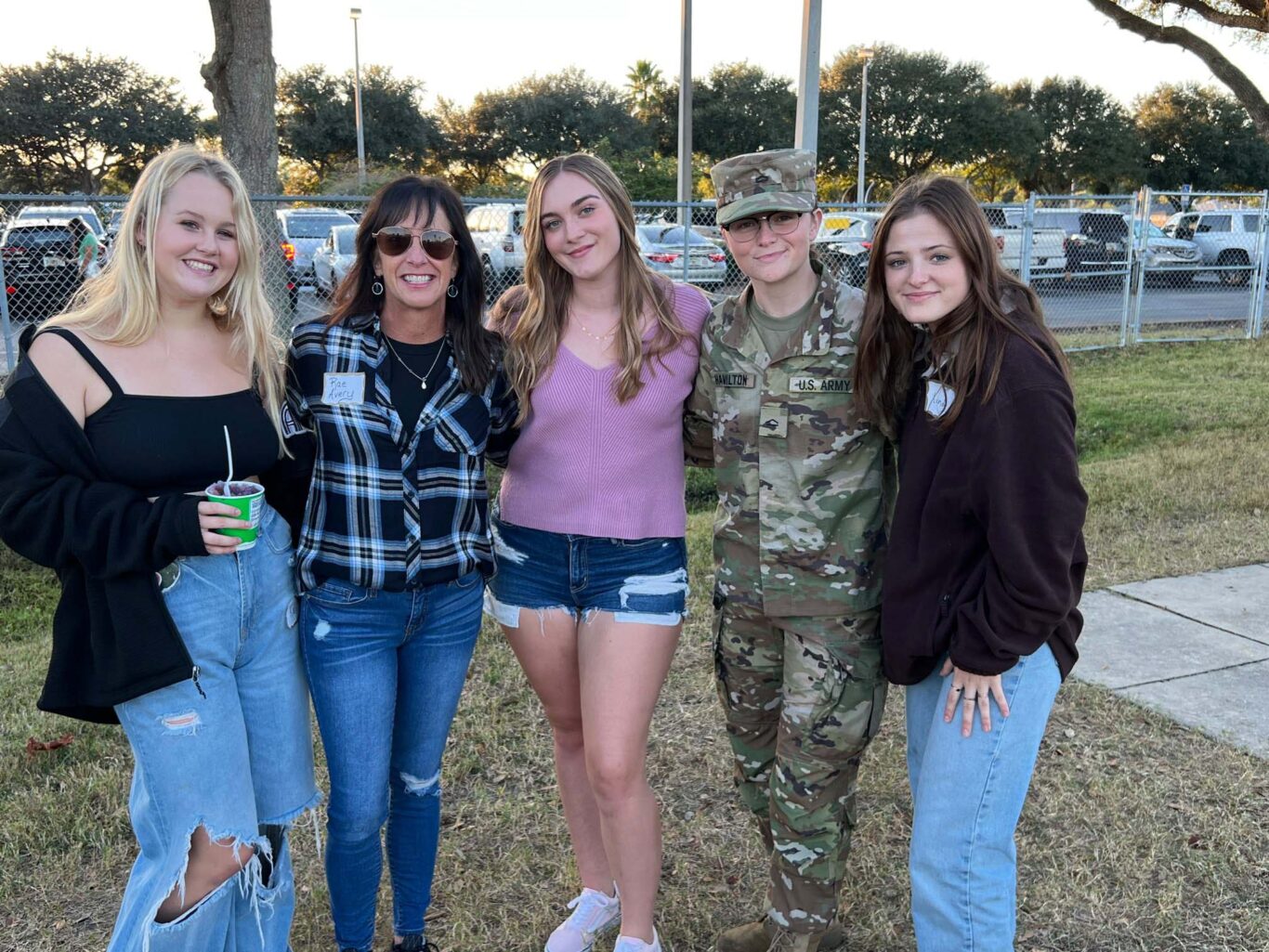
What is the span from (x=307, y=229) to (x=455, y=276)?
44.3 ft

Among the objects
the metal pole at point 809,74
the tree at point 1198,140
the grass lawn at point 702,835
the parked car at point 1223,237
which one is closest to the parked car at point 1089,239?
the parked car at point 1223,237

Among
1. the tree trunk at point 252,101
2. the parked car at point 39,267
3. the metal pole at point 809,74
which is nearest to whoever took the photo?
the tree trunk at point 252,101

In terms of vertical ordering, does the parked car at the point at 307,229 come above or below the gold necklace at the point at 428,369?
above

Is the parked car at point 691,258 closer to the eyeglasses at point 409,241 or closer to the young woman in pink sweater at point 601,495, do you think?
the young woman in pink sweater at point 601,495

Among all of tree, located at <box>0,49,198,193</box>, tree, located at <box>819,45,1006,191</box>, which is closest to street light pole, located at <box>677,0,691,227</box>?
tree, located at <box>0,49,198,193</box>

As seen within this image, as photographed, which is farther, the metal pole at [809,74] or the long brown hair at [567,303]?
the metal pole at [809,74]

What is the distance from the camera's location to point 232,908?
2.38 meters

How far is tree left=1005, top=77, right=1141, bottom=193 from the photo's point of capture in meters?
47.7

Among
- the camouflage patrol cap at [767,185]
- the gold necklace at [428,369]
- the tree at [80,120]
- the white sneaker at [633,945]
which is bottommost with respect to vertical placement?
the white sneaker at [633,945]

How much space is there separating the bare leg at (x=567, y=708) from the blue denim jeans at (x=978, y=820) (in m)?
0.96

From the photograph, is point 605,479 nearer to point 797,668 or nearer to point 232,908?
point 797,668

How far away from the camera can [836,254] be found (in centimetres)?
1352

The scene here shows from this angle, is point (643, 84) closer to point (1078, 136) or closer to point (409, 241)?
point (1078, 136)

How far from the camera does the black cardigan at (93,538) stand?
208cm
